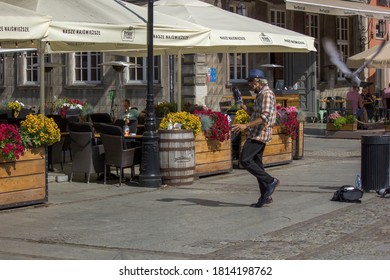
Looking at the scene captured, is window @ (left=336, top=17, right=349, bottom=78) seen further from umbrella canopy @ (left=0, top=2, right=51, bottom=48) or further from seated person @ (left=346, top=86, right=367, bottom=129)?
umbrella canopy @ (left=0, top=2, right=51, bottom=48)

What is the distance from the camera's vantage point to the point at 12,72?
102 feet

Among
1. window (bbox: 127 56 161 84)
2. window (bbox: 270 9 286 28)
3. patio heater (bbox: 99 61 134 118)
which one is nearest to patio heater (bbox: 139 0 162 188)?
patio heater (bbox: 99 61 134 118)

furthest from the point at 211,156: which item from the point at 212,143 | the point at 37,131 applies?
the point at 37,131

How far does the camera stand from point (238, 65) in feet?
95.0

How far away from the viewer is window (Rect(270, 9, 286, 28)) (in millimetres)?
30395

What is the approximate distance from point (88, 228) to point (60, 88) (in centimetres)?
1980

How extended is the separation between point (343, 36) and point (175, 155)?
22.5 m

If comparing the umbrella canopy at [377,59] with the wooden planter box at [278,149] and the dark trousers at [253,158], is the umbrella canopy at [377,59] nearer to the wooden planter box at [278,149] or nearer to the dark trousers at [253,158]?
the wooden planter box at [278,149]

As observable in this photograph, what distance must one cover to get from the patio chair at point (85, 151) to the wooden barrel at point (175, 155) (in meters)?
1.10

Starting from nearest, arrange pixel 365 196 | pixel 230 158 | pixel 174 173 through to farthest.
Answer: pixel 365 196 → pixel 174 173 → pixel 230 158

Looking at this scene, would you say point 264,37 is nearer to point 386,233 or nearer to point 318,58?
point 386,233

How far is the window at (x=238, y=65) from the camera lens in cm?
2867

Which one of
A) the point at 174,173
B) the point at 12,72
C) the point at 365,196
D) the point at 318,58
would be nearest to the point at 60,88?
the point at 12,72

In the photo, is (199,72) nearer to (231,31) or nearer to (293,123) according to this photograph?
(293,123)
